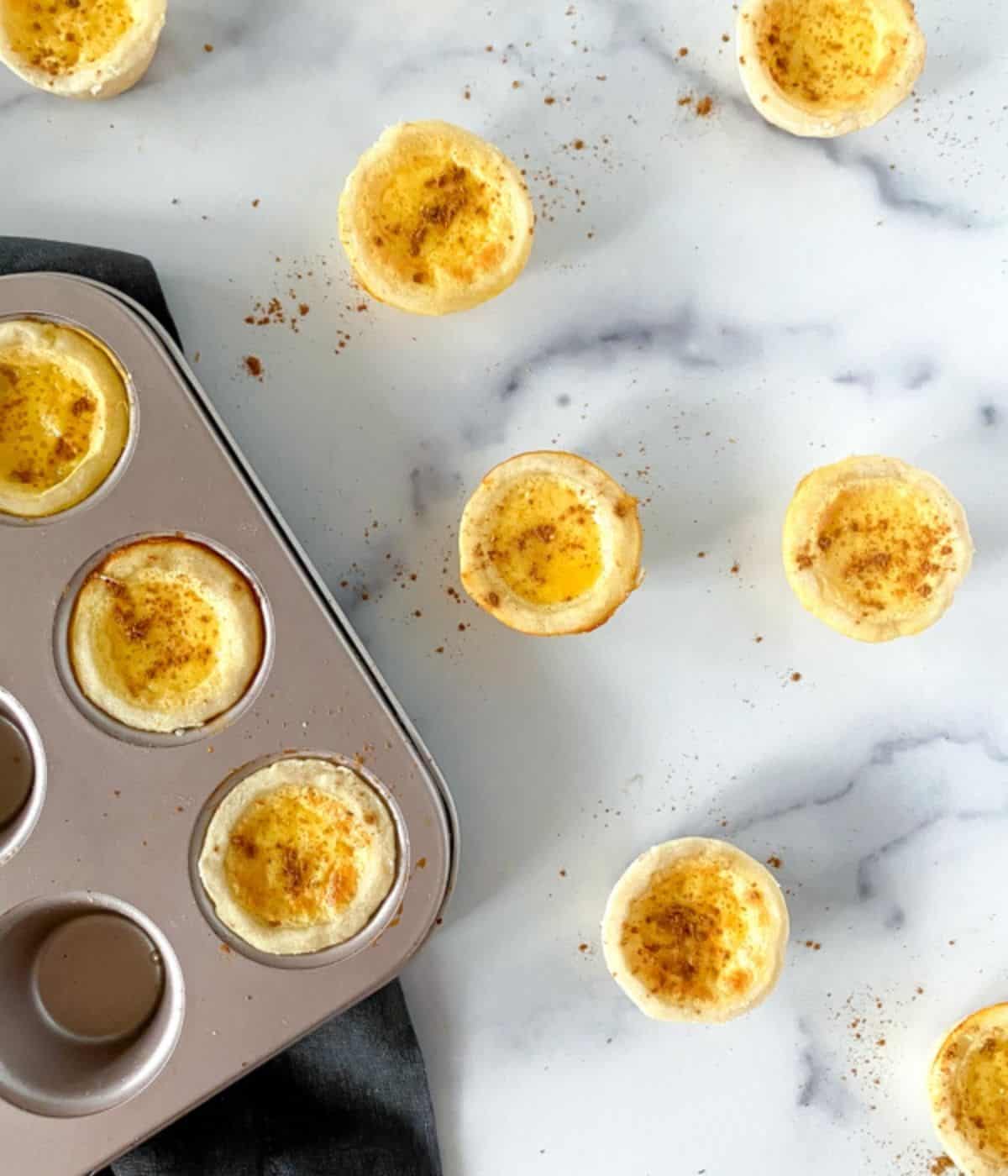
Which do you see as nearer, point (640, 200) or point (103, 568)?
point (103, 568)

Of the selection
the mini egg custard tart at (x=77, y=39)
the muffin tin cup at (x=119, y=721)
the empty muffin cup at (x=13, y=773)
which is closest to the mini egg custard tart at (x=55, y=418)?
the muffin tin cup at (x=119, y=721)

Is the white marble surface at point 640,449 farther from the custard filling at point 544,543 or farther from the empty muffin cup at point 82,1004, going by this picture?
the empty muffin cup at point 82,1004

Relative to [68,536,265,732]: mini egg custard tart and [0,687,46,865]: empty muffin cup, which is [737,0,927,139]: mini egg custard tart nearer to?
[68,536,265,732]: mini egg custard tart

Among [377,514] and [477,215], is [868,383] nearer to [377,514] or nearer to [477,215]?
[477,215]

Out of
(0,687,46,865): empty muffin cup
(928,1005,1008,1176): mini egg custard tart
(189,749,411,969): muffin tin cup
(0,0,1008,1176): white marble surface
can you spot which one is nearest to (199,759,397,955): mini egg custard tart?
(189,749,411,969): muffin tin cup

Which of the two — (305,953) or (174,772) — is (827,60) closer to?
(174,772)

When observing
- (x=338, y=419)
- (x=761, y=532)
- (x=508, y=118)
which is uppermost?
(x=508, y=118)

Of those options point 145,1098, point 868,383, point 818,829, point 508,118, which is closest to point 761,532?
point 868,383

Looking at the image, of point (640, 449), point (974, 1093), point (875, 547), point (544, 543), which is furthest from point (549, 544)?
point (974, 1093)
